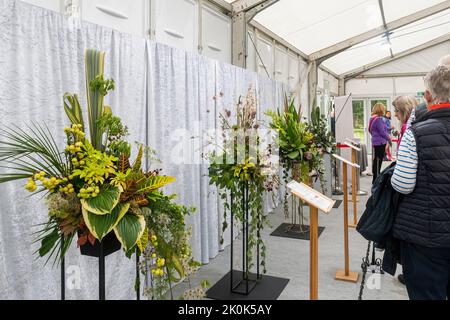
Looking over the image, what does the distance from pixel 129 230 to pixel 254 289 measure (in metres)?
1.79

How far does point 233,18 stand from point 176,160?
2.63 metres

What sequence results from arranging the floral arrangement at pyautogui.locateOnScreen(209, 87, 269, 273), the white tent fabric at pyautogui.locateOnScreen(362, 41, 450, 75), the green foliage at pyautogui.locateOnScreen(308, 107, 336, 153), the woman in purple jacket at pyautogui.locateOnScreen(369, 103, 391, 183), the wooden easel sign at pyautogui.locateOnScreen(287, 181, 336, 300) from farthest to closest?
1. the white tent fabric at pyautogui.locateOnScreen(362, 41, 450, 75)
2. the woman in purple jacket at pyautogui.locateOnScreen(369, 103, 391, 183)
3. the green foliage at pyautogui.locateOnScreen(308, 107, 336, 153)
4. the floral arrangement at pyautogui.locateOnScreen(209, 87, 269, 273)
5. the wooden easel sign at pyautogui.locateOnScreen(287, 181, 336, 300)

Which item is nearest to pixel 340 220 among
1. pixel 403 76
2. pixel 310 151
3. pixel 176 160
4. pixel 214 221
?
pixel 310 151

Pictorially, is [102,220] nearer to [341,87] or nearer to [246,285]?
[246,285]

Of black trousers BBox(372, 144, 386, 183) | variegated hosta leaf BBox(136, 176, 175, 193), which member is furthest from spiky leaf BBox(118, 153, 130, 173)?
black trousers BBox(372, 144, 386, 183)

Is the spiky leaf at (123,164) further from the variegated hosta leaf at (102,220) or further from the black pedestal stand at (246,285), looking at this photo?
the black pedestal stand at (246,285)

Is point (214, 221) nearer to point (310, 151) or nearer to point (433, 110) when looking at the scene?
point (310, 151)

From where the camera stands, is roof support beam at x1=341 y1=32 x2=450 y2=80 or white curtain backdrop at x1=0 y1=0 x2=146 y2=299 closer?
white curtain backdrop at x1=0 y1=0 x2=146 y2=299

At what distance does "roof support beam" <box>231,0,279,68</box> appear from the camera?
15.8 feet

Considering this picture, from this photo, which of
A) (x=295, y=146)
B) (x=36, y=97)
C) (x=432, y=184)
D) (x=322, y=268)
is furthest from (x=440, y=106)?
(x=295, y=146)

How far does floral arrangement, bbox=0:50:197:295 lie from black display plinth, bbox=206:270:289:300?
120 centimetres

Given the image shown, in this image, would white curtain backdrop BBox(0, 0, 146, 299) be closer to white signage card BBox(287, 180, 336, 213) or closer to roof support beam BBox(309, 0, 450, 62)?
white signage card BBox(287, 180, 336, 213)

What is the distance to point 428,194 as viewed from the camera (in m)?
1.53

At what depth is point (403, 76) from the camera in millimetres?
12094
